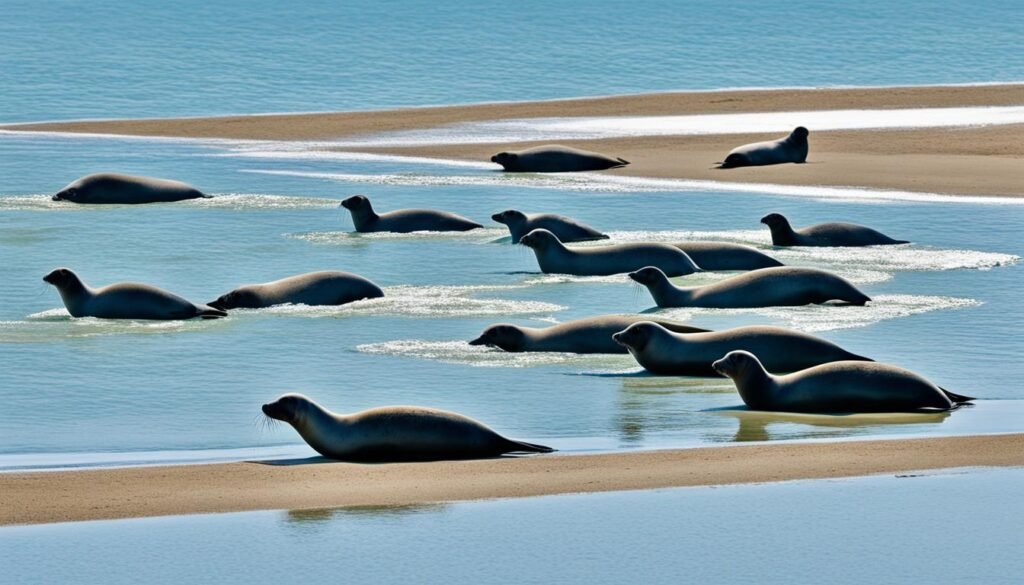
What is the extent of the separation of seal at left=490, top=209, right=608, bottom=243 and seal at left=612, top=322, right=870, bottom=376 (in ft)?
18.3

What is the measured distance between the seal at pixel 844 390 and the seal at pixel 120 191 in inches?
424

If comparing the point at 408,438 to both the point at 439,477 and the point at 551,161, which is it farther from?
the point at 551,161

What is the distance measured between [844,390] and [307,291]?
451cm

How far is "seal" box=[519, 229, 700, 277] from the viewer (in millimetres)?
14555

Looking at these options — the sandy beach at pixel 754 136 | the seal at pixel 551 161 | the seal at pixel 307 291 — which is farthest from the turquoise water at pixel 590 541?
the seal at pixel 551 161

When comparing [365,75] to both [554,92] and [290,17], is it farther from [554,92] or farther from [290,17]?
[290,17]

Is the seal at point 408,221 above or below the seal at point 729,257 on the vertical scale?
above

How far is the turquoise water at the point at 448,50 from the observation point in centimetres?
4353

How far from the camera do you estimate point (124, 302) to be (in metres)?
12.8

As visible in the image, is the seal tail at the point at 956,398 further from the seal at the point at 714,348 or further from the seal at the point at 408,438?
the seal at the point at 408,438

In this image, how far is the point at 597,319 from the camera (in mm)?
11609

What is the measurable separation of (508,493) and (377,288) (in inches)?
223

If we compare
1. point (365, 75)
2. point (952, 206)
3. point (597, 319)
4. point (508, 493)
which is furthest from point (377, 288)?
point (365, 75)

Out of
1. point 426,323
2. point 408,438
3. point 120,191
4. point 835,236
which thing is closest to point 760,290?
point 426,323
